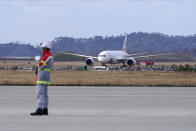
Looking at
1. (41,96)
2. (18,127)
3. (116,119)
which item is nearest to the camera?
(18,127)

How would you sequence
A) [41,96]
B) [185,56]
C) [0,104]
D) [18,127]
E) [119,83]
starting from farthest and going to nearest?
[185,56] → [119,83] → [0,104] → [41,96] → [18,127]

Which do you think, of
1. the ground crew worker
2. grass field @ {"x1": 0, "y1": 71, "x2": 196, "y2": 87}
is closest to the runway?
the ground crew worker

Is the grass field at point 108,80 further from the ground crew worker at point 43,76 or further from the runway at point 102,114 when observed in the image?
the ground crew worker at point 43,76

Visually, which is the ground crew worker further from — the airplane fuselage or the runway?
the airplane fuselage

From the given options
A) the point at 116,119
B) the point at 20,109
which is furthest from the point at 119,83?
the point at 116,119

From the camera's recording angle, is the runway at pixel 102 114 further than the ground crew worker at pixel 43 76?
No

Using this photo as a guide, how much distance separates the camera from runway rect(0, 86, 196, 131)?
42.4ft

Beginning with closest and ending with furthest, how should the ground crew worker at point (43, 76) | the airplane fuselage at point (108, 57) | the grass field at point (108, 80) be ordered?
the ground crew worker at point (43, 76), the grass field at point (108, 80), the airplane fuselage at point (108, 57)

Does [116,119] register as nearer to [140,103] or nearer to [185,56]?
[140,103]

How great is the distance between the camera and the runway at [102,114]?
42.4 feet

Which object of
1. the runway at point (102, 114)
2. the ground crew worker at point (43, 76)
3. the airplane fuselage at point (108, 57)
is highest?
the airplane fuselage at point (108, 57)

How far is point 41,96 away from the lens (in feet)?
50.8

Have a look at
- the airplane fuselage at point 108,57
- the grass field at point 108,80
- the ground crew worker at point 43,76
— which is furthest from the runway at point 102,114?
the airplane fuselage at point 108,57

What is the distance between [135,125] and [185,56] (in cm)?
17779
